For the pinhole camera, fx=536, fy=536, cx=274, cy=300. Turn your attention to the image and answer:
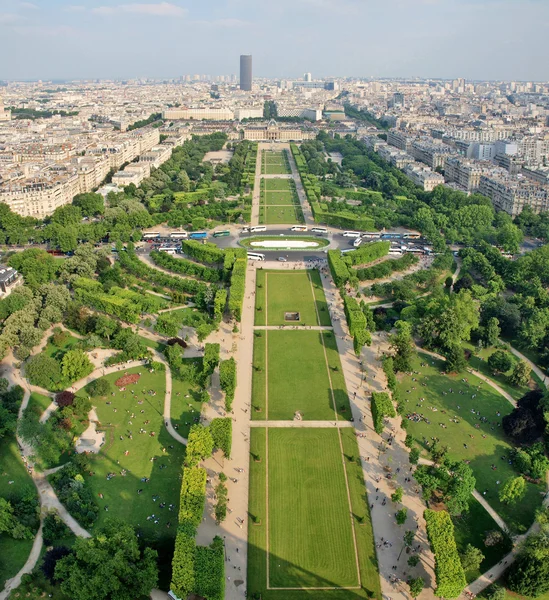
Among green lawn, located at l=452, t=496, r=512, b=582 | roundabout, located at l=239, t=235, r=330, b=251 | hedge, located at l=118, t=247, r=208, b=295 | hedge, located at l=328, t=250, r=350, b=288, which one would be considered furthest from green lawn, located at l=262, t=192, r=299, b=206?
green lawn, located at l=452, t=496, r=512, b=582

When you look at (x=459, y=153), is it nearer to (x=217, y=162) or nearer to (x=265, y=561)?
(x=217, y=162)

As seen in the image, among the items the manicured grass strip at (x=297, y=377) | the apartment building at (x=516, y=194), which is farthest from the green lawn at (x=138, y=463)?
the apartment building at (x=516, y=194)

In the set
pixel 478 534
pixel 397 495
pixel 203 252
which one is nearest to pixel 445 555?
pixel 478 534

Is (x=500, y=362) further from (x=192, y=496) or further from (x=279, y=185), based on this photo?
(x=279, y=185)

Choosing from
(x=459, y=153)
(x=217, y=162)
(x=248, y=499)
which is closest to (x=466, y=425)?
(x=248, y=499)

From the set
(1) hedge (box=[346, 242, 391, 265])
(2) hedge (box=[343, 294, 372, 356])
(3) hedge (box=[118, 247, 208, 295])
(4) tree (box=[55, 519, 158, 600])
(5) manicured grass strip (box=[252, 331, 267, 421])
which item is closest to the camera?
(4) tree (box=[55, 519, 158, 600])

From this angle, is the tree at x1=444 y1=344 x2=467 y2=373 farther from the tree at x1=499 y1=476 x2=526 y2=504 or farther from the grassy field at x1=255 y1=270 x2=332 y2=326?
the tree at x1=499 y1=476 x2=526 y2=504
